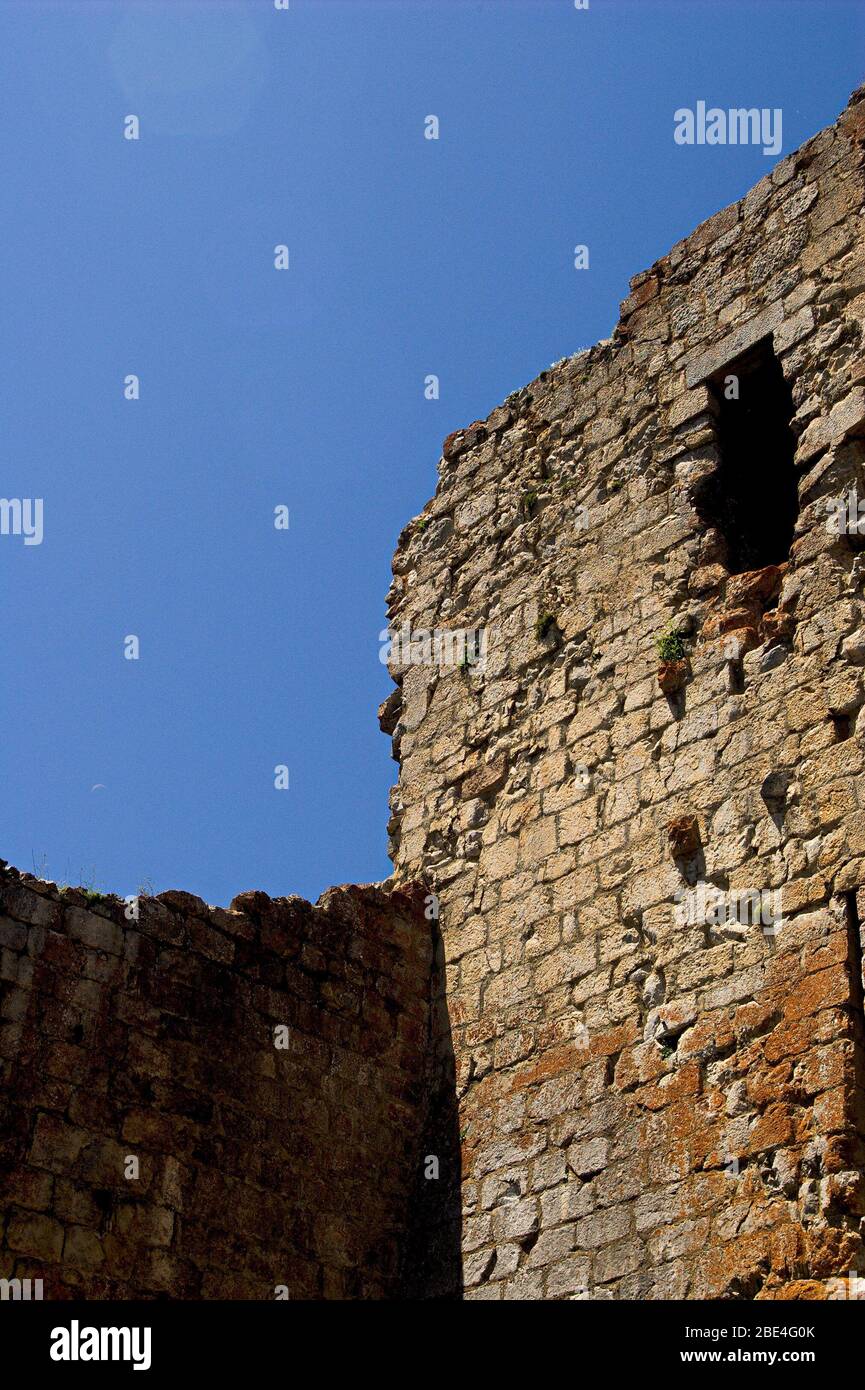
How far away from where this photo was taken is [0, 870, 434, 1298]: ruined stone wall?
22.9ft

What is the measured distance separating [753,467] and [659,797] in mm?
2012

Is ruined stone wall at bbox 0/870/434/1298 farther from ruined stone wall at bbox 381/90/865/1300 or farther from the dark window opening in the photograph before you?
the dark window opening

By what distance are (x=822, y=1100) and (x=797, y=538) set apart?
2632 mm

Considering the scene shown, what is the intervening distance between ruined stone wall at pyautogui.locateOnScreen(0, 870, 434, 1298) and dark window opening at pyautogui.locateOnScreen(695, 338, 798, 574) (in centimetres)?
256

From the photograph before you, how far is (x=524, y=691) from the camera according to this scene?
29.5 ft

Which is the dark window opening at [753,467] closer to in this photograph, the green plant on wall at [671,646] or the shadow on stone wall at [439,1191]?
the green plant on wall at [671,646]

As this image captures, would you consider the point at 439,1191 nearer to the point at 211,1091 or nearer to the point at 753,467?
the point at 211,1091

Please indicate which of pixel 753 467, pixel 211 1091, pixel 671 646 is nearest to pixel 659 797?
pixel 671 646

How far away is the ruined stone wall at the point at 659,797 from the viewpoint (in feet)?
21.8

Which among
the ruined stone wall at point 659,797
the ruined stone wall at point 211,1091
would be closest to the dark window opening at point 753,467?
the ruined stone wall at point 659,797

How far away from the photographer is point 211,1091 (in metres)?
7.66

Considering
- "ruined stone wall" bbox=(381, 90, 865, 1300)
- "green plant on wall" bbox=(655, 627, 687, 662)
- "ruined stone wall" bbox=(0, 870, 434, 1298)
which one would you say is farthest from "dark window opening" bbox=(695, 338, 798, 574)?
"ruined stone wall" bbox=(0, 870, 434, 1298)

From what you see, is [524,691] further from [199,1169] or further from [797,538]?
[199,1169]
